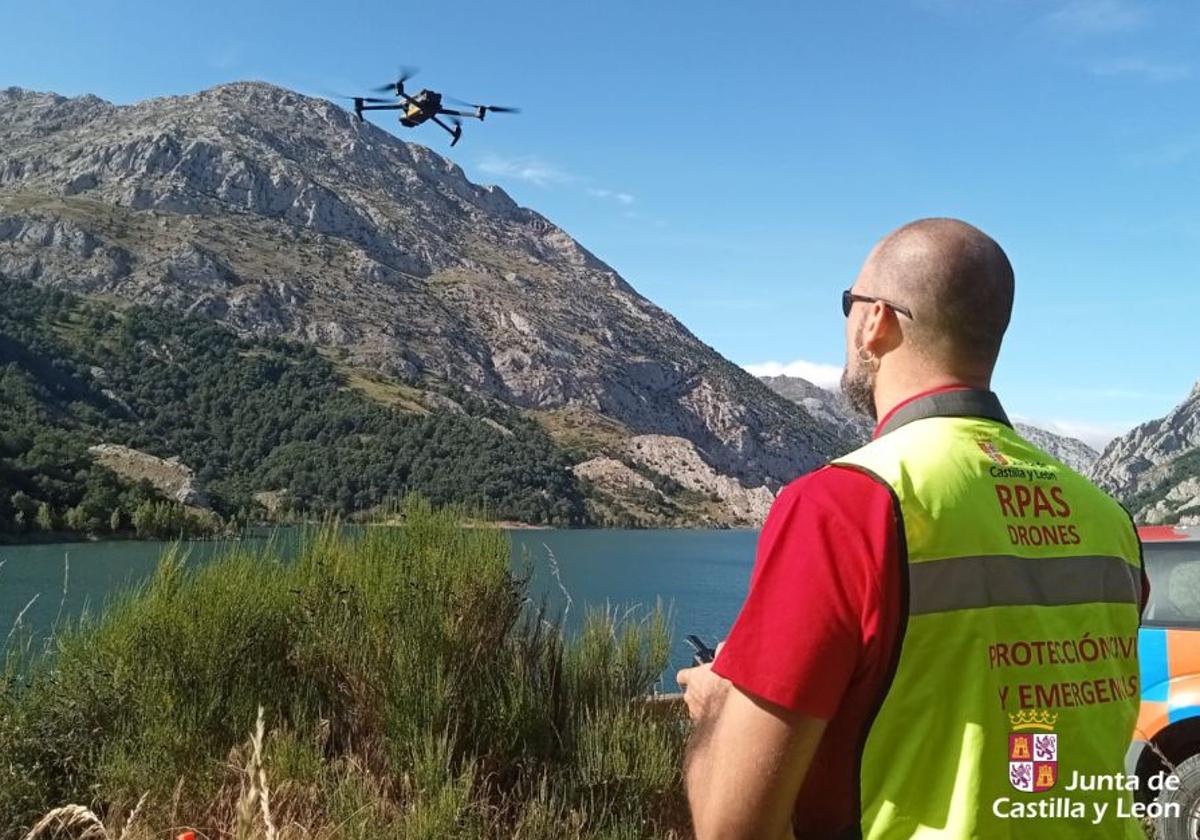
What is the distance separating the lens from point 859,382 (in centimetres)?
152

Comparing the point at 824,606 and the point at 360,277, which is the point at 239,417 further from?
the point at 824,606

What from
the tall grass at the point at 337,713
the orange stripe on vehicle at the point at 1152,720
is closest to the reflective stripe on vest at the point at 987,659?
the tall grass at the point at 337,713

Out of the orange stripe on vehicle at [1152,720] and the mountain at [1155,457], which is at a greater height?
the mountain at [1155,457]

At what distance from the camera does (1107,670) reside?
132cm

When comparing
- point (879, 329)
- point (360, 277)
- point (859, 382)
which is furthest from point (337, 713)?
point (360, 277)

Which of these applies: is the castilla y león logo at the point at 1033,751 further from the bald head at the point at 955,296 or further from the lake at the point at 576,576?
the lake at the point at 576,576

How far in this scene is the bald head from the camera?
1369 millimetres

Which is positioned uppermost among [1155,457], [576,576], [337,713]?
[1155,457]

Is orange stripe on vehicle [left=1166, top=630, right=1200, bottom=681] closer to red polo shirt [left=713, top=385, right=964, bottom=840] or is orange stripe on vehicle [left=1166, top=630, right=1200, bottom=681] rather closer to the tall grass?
the tall grass

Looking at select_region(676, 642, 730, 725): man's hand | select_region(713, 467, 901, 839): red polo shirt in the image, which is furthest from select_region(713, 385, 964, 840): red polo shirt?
select_region(676, 642, 730, 725): man's hand

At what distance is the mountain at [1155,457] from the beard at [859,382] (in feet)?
304

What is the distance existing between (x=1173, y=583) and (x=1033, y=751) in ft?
12.5

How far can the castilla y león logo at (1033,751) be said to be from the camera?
3.96 ft

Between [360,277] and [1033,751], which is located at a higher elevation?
[360,277]
